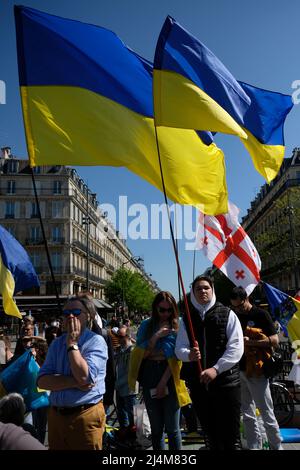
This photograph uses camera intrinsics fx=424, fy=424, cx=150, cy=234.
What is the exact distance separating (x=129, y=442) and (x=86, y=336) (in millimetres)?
2737

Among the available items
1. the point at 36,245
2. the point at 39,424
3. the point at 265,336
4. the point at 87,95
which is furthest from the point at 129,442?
the point at 36,245

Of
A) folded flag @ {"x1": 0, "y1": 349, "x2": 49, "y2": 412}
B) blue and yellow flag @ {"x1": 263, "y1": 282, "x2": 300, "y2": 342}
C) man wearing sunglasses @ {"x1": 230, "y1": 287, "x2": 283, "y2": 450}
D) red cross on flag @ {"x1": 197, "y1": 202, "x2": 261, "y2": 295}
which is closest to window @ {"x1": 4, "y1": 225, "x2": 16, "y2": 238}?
red cross on flag @ {"x1": 197, "y1": 202, "x2": 261, "y2": 295}

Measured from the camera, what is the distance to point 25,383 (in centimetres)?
429

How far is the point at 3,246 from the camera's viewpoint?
6.79m

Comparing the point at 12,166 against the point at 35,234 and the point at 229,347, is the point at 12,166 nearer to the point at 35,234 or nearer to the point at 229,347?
the point at 35,234

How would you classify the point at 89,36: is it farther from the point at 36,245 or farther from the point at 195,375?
the point at 36,245

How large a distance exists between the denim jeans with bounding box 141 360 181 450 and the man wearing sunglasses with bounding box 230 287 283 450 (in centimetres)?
103

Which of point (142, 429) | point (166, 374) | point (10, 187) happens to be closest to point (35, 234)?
point (10, 187)

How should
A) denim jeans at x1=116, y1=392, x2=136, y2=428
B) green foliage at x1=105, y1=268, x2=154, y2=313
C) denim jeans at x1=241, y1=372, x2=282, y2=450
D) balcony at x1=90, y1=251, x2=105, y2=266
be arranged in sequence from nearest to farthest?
denim jeans at x1=241, y1=372, x2=282, y2=450, denim jeans at x1=116, y1=392, x2=136, y2=428, balcony at x1=90, y1=251, x2=105, y2=266, green foliage at x1=105, y1=268, x2=154, y2=313

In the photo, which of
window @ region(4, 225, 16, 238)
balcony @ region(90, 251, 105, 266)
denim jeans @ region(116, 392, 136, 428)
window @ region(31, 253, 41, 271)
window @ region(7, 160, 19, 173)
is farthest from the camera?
balcony @ region(90, 251, 105, 266)

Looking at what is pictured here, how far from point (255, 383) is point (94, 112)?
3359mm

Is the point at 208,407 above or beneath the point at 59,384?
beneath

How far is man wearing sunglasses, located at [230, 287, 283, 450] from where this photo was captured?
445 centimetres

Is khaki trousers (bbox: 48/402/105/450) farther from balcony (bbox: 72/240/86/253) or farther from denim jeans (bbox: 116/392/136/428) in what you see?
balcony (bbox: 72/240/86/253)
